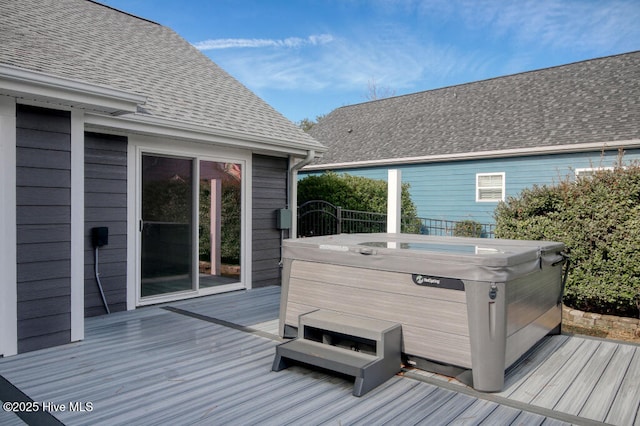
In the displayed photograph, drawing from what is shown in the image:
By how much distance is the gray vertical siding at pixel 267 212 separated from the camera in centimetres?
620

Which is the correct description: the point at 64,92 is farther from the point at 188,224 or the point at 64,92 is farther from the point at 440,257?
the point at 440,257

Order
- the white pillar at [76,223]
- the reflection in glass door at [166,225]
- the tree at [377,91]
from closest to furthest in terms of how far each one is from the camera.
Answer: the white pillar at [76,223], the reflection in glass door at [166,225], the tree at [377,91]

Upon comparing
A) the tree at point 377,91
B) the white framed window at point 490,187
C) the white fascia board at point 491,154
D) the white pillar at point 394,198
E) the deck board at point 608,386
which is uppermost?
the tree at point 377,91

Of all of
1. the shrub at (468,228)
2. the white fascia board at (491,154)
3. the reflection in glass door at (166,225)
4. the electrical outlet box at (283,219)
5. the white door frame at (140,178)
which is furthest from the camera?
the shrub at (468,228)

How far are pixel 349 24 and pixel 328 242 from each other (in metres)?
14.8

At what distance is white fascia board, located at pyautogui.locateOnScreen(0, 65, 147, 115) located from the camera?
10.3 feet

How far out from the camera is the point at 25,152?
3416mm

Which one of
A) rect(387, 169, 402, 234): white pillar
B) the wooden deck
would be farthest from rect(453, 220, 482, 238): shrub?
the wooden deck

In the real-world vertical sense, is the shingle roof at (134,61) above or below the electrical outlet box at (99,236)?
above

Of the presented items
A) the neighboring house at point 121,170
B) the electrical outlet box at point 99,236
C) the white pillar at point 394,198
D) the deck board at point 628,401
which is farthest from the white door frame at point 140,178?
the deck board at point 628,401

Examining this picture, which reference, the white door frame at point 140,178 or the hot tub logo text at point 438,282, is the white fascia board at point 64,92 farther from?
the hot tub logo text at point 438,282

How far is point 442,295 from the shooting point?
9.46 feet

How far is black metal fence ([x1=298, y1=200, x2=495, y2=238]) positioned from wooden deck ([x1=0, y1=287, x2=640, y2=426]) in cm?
440

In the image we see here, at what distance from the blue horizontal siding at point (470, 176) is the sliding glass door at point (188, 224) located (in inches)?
267
